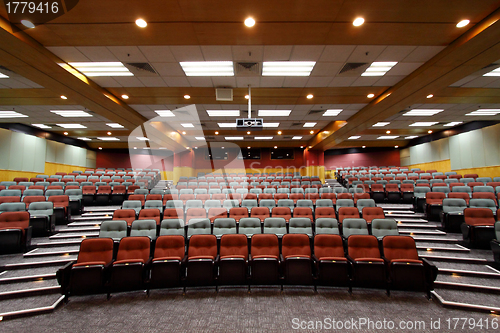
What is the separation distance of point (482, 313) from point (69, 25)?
7083 mm

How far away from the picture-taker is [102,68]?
5.14 metres

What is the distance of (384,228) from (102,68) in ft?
21.9

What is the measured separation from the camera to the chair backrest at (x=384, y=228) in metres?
4.17

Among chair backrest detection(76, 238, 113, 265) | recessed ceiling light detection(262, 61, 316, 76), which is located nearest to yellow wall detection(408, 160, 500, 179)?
recessed ceiling light detection(262, 61, 316, 76)

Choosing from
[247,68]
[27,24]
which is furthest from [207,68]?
[27,24]

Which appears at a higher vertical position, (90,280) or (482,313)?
(90,280)

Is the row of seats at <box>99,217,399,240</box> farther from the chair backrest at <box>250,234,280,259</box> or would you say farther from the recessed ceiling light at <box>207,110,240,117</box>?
the recessed ceiling light at <box>207,110,240,117</box>

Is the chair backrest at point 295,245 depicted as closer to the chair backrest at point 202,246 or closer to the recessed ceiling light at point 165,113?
the chair backrest at point 202,246

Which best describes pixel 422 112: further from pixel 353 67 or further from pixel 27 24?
pixel 27 24

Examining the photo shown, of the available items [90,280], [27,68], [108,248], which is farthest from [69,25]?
[90,280]

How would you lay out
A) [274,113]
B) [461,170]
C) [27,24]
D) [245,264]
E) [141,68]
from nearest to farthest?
[245,264], [27,24], [141,68], [274,113], [461,170]

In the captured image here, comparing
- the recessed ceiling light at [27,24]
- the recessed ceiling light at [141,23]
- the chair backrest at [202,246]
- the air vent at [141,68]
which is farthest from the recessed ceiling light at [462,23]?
the recessed ceiling light at [27,24]

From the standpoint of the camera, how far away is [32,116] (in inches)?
348

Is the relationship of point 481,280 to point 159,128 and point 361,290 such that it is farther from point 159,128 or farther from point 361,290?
point 159,128
